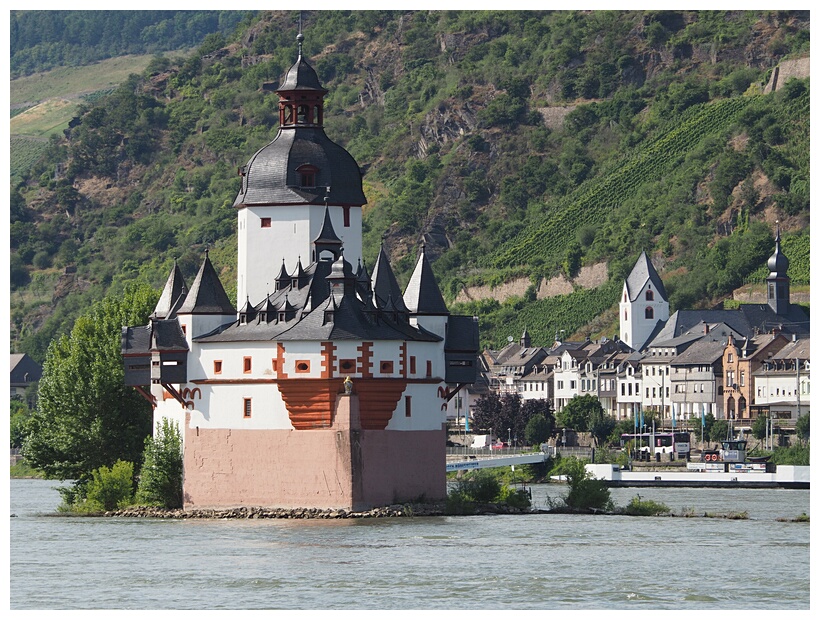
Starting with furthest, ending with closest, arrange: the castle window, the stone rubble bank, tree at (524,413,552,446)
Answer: tree at (524,413,552,446) → the castle window → the stone rubble bank

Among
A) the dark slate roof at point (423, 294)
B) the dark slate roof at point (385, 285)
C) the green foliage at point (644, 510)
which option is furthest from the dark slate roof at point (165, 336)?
the green foliage at point (644, 510)

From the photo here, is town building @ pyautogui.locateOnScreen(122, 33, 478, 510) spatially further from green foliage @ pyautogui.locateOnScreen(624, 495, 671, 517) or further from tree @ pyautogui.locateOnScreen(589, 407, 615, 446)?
tree @ pyautogui.locateOnScreen(589, 407, 615, 446)

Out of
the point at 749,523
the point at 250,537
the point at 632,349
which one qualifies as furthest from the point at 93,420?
the point at 632,349

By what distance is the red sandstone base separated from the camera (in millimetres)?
80500

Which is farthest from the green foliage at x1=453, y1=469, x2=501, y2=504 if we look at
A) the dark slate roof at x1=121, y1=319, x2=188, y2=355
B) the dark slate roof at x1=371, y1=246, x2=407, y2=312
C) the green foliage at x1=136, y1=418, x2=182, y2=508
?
the dark slate roof at x1=121, y1=319, x2=188, y2=355

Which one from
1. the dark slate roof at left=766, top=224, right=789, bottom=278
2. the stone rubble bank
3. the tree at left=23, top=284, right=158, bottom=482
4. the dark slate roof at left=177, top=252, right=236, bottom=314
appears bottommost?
the stone rubble bank

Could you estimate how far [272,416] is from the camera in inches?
3211

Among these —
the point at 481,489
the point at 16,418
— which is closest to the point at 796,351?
the point at 16,418

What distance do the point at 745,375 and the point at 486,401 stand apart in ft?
54.2

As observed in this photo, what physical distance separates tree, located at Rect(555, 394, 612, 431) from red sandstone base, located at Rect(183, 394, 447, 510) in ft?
254

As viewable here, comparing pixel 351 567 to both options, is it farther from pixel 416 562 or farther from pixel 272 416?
pixel 272 416

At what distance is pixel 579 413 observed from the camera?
162m

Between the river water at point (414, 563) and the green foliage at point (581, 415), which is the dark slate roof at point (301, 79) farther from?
the green foliage at point (581, 415)

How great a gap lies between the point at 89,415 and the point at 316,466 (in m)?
12.6
